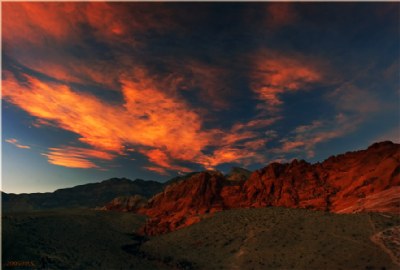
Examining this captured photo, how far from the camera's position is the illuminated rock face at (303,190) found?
63.1 meters

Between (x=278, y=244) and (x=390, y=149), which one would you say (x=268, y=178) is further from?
(x=278, y=244)

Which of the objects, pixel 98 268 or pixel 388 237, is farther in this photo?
pixel 98 268

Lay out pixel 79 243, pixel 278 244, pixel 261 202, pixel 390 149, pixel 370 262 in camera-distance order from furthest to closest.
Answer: pixel 261 202 → pixel 390 149 → pixel 79 243 → pixel 278 244 → pixel 370 262

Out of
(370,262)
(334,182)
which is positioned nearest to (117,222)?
(334,182)

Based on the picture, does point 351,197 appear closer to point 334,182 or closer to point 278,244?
point 334,182

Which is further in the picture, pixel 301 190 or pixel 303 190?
pixel 301 190

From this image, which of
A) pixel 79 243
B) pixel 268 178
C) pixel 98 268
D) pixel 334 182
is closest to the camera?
pixel 98 268

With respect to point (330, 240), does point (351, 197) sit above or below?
above

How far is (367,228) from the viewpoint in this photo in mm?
40750

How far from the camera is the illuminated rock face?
63.1 metres

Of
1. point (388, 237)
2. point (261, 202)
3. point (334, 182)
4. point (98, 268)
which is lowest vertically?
point (98, 268)

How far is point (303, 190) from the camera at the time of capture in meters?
84.7

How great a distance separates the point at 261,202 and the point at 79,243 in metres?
55.6

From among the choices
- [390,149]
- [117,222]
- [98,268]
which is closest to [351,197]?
[390,149]
